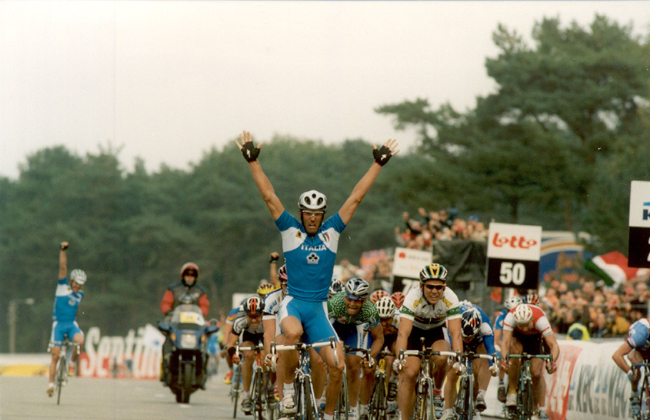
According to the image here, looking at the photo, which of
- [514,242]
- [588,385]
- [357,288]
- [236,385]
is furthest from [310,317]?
[514,242]

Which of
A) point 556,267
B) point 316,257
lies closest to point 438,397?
point 316,257

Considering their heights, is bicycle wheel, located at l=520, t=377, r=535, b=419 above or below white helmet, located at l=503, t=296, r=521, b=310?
below

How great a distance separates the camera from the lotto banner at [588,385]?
15.3m

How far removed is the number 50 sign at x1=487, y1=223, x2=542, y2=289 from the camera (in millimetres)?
19578

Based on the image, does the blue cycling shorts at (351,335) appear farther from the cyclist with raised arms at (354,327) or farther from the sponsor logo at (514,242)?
the sponsor logo at (514,242)

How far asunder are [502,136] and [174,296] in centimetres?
3723

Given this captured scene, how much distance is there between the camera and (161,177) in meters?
88.1

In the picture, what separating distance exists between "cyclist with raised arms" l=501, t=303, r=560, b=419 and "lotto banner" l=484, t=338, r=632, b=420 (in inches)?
51.4

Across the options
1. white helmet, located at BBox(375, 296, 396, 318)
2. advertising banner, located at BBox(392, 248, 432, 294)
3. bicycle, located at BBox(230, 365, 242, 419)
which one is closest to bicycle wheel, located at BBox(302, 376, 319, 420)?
white helmet, located at BBox(375, 296, 396, 318)

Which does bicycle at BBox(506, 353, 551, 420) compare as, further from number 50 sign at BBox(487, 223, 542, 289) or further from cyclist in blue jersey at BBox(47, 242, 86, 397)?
cyclist in blue jersey at BBox(47, 242, 86, 397)

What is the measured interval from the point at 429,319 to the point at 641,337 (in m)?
3.11

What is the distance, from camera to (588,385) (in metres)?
16.3

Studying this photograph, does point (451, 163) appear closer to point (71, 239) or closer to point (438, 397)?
point (71, 239)

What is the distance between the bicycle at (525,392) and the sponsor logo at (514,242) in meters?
5.72
